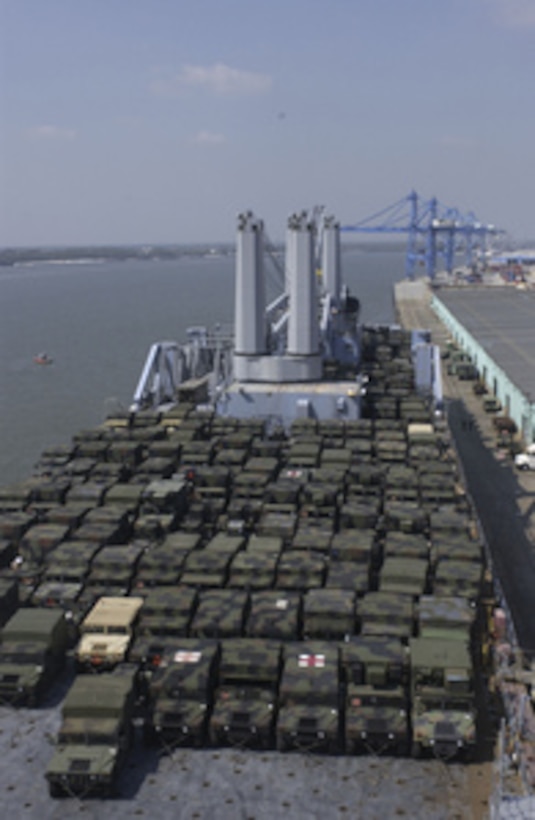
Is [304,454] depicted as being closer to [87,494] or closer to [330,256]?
[87,494]

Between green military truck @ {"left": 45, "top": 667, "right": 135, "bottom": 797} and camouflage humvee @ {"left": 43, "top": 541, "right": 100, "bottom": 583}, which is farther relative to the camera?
camouflage humvee @ {"left": 43, "top": 541, "right": 100, "bottom": 583}

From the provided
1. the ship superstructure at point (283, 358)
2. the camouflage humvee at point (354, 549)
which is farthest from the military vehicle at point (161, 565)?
the ship superstructure at point (283, 358)

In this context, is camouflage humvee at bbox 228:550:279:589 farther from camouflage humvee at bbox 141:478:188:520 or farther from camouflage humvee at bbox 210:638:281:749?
camouflage humvee at bbox 141:478:188:520

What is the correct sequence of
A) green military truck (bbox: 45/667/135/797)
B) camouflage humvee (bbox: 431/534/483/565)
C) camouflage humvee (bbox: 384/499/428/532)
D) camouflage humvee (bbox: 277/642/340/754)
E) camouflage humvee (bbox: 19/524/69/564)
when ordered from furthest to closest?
1. camouflage humvee (bbox: 384/499/428/532)
2. camouflage humvee (bbox: 19/524/69/564)
3. camouflage humvee (bbox: 431/534/483/565)
4. camouflage humvee (bbox: 277/642/340/754)
5. green military truck (bbox: 45/667/135/797)

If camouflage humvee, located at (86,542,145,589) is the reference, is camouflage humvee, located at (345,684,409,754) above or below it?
below

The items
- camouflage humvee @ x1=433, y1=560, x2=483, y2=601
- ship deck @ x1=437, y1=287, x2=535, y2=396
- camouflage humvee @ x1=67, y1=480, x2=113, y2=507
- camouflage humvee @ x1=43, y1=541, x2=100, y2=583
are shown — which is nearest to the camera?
camouflage humvee @ x1=433, y1=560, x2=483, y2=601

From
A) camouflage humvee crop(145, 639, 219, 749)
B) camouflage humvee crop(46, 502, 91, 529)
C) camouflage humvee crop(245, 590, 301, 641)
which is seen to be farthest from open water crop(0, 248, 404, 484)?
camouflage humvee crop(145, 639, 219, 749)

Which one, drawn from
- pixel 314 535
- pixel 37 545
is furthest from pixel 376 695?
pixel 37 545
